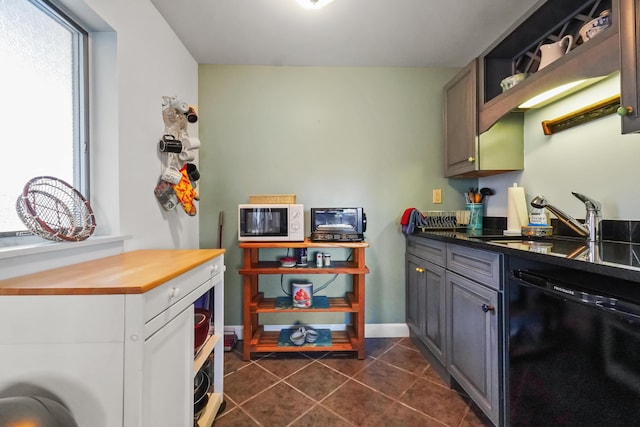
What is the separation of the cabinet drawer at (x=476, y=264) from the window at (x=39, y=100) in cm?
192

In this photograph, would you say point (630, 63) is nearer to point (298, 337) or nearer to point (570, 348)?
point (570, 348)

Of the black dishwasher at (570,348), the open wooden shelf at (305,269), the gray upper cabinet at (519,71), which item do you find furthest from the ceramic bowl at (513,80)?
the open wooden shelf at (305,269)

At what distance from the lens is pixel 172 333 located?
0.90 m

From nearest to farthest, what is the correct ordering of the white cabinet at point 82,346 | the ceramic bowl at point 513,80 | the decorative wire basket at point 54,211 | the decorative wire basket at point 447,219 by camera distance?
the white cabinet at point 82,346, the decorative wire basket at point 54,211, the ceramic bowl at point 513,80, the decorative wire basket at point 447,219

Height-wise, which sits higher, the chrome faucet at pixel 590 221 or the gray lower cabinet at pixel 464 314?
the chrome faucet at pixel 590 221

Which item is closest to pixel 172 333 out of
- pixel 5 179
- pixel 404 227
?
pixel 5 179

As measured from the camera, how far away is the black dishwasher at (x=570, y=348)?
2.52 ft

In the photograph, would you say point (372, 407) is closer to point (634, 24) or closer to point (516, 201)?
point (516, 201)

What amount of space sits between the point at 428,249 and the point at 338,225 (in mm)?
652

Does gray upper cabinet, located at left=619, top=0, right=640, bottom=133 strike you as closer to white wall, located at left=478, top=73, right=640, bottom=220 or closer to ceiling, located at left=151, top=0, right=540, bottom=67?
white wall, located at left=478, top=73, right=640, bottom=220

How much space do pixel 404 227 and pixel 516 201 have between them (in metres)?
0.75

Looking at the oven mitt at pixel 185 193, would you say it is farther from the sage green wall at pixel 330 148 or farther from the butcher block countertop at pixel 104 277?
the butcher block countertop at pixel 104 277

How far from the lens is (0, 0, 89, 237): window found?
97cm

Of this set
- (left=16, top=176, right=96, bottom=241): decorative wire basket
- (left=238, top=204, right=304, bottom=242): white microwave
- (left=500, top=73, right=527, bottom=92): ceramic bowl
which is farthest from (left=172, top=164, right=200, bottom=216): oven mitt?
(left=500, top=73, right=527, bottom=92): ceramic bowl
